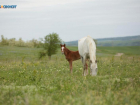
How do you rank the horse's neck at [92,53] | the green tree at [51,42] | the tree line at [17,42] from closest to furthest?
the horse's neck at [92,53], the green tree at [51,42], the tree line at [17,42]

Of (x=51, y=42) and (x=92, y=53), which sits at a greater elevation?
(x=51, y=42)

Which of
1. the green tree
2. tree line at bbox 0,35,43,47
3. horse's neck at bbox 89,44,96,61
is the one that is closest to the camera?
horse's neck at bbox 89,44,96,61

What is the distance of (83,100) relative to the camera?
532cm

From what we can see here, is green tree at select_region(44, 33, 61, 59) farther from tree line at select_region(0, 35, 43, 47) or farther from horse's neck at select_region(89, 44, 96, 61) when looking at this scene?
tree line at select_region(0, 35, 43, 47)

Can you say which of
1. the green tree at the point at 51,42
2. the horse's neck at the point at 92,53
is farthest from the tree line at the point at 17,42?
the horse's neck at the point at 92,53

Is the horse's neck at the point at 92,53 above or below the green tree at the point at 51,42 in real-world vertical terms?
below

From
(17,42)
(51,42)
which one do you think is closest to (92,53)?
(51,42)

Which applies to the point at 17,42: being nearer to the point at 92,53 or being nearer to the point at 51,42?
the point at 51,42

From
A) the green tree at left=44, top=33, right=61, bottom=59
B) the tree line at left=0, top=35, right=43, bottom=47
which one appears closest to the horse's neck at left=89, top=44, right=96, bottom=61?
the green tree at left=44, top=33, right=61, bottom=59

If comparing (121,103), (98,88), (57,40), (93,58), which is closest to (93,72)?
(93,58)

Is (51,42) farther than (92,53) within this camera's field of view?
Yes

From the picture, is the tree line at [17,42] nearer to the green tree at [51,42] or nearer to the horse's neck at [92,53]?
the green tree at [51,42]

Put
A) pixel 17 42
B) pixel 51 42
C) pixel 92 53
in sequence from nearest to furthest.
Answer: pixel 92 53 < pixel 51 42 < pixel 17 42

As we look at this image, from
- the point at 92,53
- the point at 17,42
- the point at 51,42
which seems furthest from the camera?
the point at 17,42
